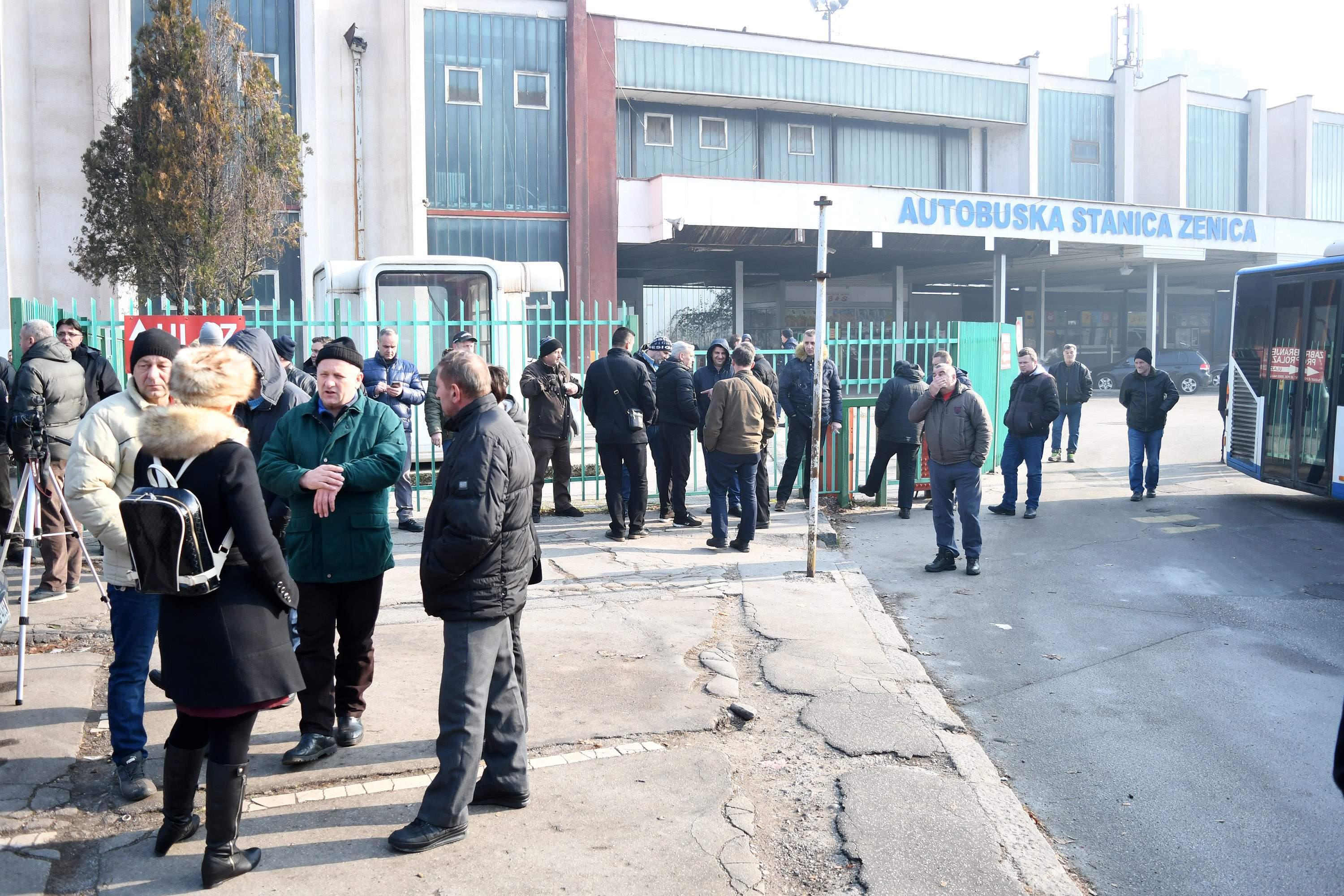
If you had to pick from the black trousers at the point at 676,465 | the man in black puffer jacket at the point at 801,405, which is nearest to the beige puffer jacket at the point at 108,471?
the black trousers at the point at 676,465

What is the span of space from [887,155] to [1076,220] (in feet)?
19.4

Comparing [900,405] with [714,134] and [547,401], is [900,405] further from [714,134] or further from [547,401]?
[714,134]

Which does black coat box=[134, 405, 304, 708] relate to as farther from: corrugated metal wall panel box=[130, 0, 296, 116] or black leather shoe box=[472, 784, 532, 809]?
corrugated metal wall panel box=[130, 0, 296, 116]

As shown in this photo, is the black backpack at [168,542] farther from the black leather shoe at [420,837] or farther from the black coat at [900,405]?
the black coat at [900,405]

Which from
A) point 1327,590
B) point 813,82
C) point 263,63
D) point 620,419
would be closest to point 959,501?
point 1327,590

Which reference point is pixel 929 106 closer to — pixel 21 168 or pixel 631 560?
pixel 21 168

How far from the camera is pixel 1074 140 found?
34688mm

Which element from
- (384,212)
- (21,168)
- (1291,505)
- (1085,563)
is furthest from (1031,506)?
(21,168)

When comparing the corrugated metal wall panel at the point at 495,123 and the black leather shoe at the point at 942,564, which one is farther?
the corrugated metal wall panel at the point at 495,123

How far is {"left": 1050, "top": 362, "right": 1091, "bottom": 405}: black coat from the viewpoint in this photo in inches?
646

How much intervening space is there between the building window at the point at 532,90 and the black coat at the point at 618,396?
1555 cm

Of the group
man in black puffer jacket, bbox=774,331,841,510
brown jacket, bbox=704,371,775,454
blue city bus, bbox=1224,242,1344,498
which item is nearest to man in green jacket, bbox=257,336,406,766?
brown jacket, bbox=704,371,775,454

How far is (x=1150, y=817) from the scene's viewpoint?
465 cm

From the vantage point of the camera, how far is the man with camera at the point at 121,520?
450 centimetres
